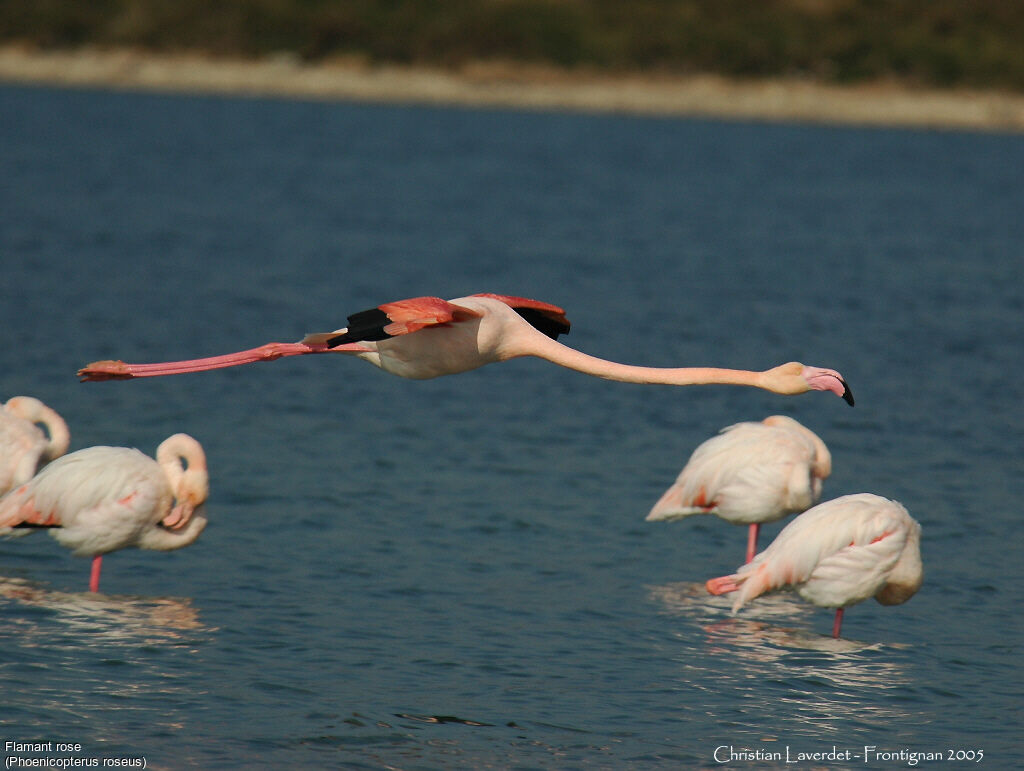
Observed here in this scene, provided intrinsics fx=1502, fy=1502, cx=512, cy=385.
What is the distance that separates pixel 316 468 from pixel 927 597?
15.6 feet

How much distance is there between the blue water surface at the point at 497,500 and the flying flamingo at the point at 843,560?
0.33 metres

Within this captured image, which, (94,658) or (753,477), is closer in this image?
(94,658)

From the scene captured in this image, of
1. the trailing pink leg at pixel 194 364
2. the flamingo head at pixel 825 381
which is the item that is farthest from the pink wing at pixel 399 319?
the flamingo head at pixel 825 381

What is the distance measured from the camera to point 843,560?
8.55 meters

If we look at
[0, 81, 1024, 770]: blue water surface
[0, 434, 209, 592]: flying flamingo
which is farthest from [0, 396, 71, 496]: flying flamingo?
[0, 81, 1024, 770]: blue water surface

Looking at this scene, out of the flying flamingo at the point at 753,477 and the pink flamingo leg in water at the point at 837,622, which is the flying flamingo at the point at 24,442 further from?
the pink flamingo leg in water at the point at 837,622

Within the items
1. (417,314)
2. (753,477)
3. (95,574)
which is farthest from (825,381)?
(95,574)

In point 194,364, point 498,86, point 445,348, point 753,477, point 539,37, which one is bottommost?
point 753,477

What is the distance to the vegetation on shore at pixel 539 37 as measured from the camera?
52844mm

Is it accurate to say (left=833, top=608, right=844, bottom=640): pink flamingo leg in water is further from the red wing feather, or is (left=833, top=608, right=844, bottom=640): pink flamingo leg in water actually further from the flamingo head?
→ the red wing feather

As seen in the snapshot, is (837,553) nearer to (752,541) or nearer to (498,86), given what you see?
(752,541)

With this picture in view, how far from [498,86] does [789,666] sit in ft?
149

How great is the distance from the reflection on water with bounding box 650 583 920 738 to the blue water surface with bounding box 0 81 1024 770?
3 centimetres

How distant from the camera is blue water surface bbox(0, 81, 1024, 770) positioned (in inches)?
292
